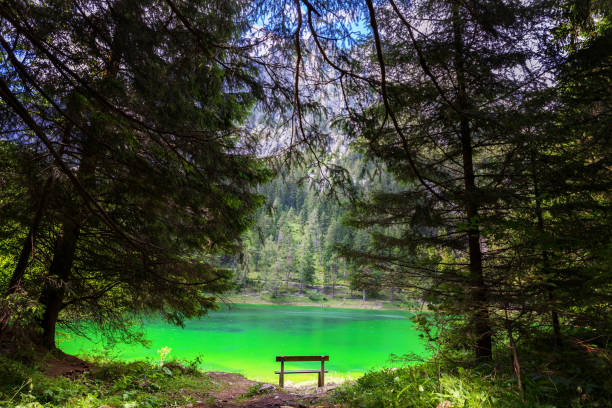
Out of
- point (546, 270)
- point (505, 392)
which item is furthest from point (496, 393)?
point (546, 270)

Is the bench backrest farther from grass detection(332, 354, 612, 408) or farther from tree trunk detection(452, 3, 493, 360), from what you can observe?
grass detection(332, 354, 612, 408)

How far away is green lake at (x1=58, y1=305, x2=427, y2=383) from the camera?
40.6 feet

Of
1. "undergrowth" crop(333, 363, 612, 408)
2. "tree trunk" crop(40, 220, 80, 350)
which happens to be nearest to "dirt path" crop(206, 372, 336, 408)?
"undergrowth" crop(333, 363, 612, 408)

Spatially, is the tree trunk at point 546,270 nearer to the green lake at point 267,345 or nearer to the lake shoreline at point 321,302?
the green lake at point 267,345

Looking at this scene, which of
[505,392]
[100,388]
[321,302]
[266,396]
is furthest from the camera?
[321,302]

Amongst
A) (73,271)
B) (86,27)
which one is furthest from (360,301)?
(86,27)

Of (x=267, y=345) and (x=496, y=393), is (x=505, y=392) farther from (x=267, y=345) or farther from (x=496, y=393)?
(x=267, y=345)

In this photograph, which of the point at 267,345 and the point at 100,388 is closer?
the point at 100,388

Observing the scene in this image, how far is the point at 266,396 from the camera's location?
5.30m

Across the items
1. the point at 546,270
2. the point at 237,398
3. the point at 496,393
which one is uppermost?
the point at 546,270

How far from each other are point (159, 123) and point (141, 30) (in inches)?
33.7

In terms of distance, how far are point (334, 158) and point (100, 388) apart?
14.8 ft

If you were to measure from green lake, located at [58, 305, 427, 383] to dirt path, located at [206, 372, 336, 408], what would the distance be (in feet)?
11.7

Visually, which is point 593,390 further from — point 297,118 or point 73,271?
point 73,271
